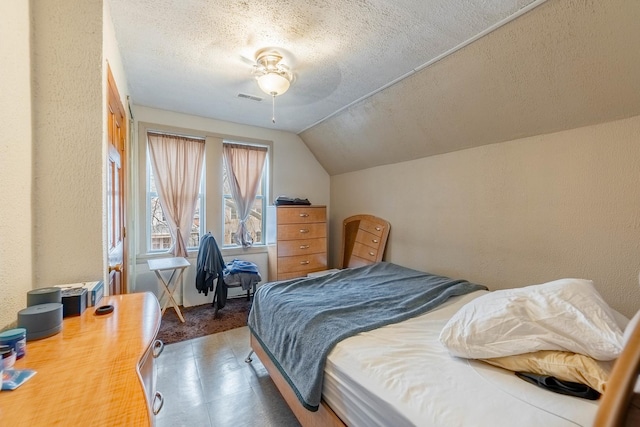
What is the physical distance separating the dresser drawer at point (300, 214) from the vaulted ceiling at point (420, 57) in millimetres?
1488

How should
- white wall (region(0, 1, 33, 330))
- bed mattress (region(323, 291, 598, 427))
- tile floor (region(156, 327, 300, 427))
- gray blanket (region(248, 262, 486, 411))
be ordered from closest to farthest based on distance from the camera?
bed mattress (region(323, 291, 598, 427)) → white wall (region(0, 1, 33, 330)) → gray blanket (region(248, 262, 486, 411)) → tile floor (region(156, 327, 300, 427))

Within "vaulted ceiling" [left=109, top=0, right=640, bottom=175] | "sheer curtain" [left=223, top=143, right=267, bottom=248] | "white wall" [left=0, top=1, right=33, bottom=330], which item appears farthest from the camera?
"sheer curtain" [left=223, top=143, right=267, bottom=248]

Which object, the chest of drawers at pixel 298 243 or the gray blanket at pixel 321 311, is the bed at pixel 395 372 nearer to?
the gray blanket at pixel 321 311

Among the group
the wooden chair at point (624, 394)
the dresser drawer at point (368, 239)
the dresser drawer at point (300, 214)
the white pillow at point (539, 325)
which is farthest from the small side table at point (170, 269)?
the wooden chair at point (624, 394)

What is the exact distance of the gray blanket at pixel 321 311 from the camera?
4.93ft

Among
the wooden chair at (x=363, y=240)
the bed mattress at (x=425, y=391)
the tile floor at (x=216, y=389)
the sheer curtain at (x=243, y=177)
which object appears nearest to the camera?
the bed mattress at (x=425, y=391)

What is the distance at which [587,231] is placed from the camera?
6.58 feet

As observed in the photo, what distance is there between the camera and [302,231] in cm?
397

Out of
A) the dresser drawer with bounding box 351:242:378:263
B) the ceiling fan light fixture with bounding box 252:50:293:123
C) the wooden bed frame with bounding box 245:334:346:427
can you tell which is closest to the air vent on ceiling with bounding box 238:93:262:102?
the ceiling fan light fixture with bounding box 252:50:293:123

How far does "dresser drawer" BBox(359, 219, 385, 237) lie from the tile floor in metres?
2.15

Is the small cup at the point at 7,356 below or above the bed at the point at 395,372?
above

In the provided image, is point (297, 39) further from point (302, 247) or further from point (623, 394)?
point (302, 247)

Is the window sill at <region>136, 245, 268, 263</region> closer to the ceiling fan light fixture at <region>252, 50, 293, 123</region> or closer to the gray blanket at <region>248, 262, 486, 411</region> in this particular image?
the gray blanket at <region>248, 262, 486, 411</region>

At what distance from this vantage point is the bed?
0.97 m
